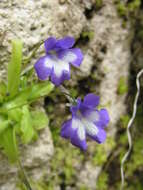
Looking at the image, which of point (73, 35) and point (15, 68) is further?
point (73, 35)

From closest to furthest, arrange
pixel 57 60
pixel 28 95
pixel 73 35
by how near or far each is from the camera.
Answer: pixel 57 60 → pixel 28 95 → pixel 73 35

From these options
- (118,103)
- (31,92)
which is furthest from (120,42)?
(31,92)

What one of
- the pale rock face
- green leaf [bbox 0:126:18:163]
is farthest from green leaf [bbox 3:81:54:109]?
the pale rock face

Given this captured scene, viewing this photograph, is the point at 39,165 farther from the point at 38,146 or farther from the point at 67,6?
the point at 67,6

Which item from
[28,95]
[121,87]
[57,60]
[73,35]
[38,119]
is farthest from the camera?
[121,87]

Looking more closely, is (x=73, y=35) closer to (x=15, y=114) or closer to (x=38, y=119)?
(x=38, y=119)

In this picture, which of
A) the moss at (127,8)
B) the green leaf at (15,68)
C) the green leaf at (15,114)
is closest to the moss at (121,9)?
the moss at (127,8)

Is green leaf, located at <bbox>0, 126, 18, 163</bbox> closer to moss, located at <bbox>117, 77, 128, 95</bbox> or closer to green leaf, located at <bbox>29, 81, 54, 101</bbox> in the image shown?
green leaf, located at <bbox>29, 81, 54, 101</bbox>

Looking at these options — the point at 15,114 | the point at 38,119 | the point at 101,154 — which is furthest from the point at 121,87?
Answer: the point at 15,114
